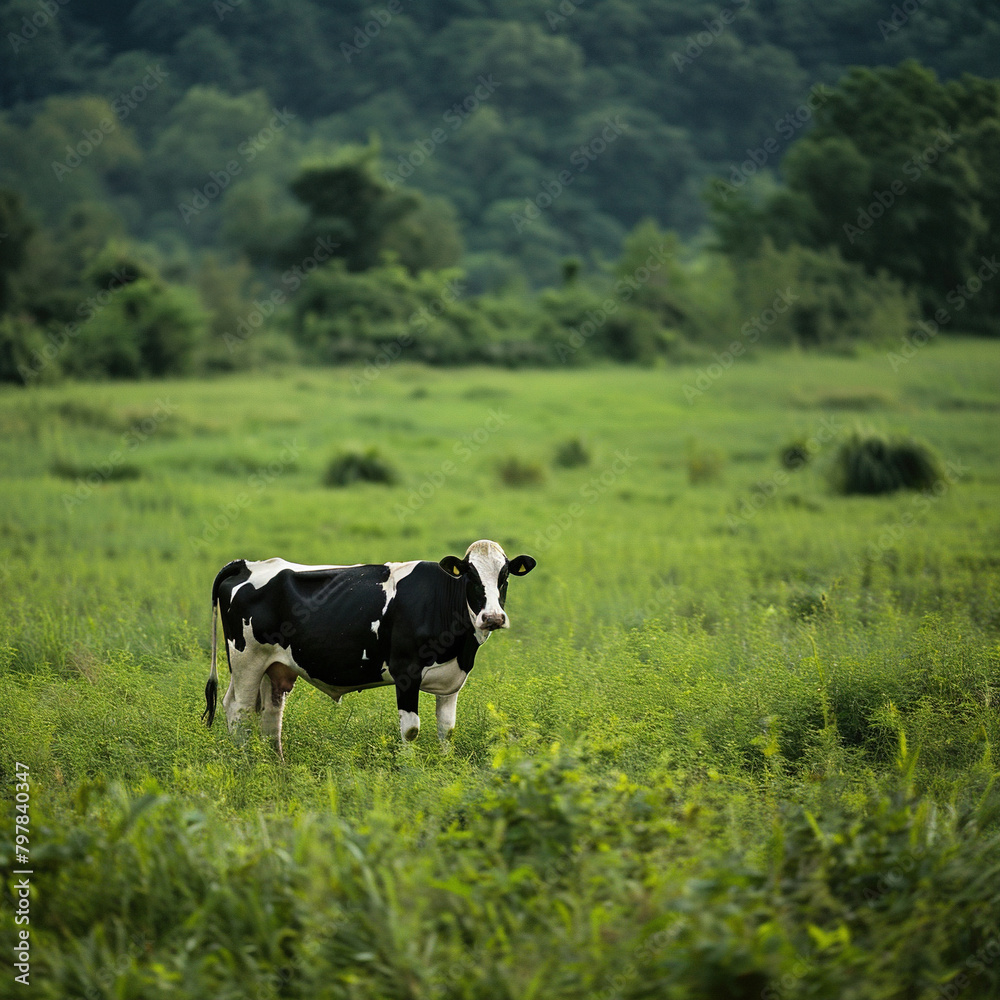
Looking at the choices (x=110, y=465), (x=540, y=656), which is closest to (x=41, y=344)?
(x=110, y=465)

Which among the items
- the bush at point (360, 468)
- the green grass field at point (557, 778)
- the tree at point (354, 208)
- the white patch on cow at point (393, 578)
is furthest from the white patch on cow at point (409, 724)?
the tree at point (354, 208)

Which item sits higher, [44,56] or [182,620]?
[44,56]

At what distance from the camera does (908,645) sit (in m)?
7.29

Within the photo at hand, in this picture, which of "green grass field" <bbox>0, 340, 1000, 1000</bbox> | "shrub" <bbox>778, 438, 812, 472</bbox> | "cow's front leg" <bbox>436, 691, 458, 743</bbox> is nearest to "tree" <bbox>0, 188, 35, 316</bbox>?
"green grass field" <bbox>0, 340, 1000, 1000</bbox>

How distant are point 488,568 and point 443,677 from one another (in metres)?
0.72

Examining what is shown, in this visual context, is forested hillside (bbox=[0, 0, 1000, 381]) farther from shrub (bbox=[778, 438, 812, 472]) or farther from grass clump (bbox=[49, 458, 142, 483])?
shrub (bbox=[778, 438, 812, 472])

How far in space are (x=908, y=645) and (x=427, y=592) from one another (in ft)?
11.4

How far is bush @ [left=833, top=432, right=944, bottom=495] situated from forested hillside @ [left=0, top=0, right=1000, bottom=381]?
19.3 m

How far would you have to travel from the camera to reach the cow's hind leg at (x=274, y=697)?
634 cm

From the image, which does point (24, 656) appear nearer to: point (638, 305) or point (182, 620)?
point (182, 620)

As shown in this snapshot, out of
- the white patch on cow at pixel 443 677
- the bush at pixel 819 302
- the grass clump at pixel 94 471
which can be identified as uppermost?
the bush at pixel 819 302

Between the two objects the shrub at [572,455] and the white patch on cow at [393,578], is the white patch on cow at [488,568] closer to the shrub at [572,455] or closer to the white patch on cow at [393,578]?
the white patch on cow at [393,578]

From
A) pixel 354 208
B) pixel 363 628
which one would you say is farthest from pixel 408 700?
pixel 354 208

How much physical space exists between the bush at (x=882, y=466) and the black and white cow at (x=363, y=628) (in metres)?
11.1
